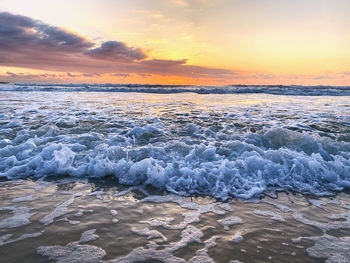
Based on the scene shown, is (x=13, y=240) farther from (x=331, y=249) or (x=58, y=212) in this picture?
(x=331, y=249)

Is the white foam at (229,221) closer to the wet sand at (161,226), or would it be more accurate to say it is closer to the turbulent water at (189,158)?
the wet sand at (161,226)

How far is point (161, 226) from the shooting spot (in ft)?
9.23

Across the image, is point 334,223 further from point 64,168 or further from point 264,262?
point 64,168

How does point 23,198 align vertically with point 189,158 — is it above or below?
below

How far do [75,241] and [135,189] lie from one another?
1426mm

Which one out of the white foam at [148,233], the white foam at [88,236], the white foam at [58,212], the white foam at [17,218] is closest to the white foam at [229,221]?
the white foam at [148,233]

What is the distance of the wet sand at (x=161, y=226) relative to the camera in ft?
7.61

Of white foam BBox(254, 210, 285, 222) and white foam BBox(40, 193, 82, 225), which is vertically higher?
white foam BBox(254, 210, 285, 222)

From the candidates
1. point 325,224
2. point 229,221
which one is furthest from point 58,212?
point 325,224

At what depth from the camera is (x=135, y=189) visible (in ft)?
12.6

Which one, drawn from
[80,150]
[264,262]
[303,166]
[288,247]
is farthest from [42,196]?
[303,166]

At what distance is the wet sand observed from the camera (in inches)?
91.4

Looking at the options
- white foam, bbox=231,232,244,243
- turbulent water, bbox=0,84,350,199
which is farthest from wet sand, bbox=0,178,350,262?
turbulent water, bbox=0,84,350,199

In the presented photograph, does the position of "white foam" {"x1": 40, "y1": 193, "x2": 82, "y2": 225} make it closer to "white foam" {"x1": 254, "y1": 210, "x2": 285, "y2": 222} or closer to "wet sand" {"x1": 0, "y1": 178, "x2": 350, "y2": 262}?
"wet sand" {"x1": 0, "y1": 178, "x2": 350, "y2": 262}
